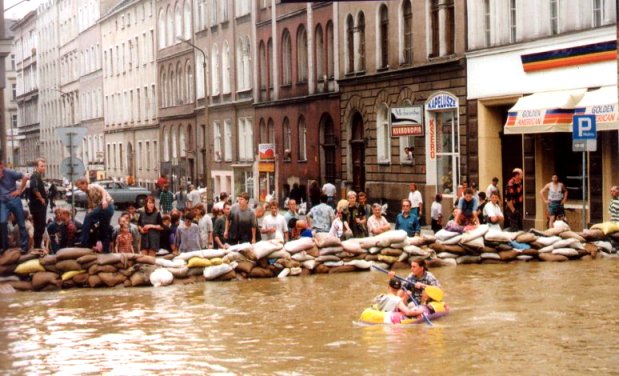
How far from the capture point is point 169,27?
82.2 metres

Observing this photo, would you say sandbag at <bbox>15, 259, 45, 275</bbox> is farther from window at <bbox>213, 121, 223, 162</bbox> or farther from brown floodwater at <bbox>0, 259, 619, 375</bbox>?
window at <bbox>213, 121, 223, 162</bbox>

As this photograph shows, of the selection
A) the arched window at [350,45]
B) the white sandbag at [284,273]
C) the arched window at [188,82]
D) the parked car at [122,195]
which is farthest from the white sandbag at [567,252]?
the arched window at [188,82]

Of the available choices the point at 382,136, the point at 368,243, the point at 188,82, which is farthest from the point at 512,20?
the point at 188,82

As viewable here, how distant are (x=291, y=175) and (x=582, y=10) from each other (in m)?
25.3

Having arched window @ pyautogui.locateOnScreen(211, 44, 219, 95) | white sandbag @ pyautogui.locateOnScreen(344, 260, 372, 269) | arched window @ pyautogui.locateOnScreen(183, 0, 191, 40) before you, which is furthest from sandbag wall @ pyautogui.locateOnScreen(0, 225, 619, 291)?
arched window @ pyautogui.locateOnScreen(183, 0, 191, 40)

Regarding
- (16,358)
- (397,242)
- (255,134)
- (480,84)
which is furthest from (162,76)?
(16,358)

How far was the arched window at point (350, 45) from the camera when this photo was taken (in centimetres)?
5028

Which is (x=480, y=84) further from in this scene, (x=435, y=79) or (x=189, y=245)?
(x=189, y=245)

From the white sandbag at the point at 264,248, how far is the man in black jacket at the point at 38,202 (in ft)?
13.9

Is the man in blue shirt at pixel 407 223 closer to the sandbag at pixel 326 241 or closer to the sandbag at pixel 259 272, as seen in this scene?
the sandbag at pixel 326 241

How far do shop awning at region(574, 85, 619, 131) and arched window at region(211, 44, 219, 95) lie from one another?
3891 centimetres

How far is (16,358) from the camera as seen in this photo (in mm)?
18172

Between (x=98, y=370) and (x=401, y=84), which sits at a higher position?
(x=401, y=84)

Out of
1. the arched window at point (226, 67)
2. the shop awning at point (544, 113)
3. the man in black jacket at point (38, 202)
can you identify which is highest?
the arched window at point (226, 67)
